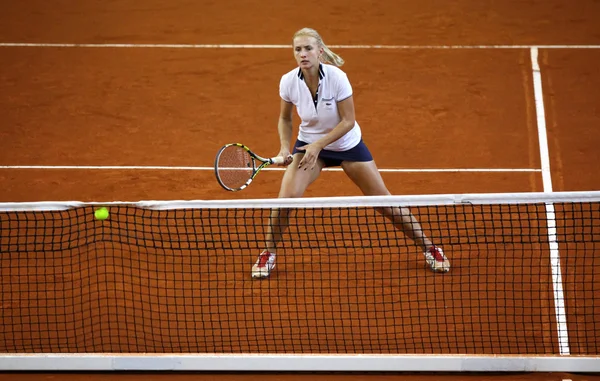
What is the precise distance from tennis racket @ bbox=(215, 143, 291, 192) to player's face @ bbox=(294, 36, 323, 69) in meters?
0.64

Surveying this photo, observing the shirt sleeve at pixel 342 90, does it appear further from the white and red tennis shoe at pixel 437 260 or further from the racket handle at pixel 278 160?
the white and red tennis shoe at pixel 437 260

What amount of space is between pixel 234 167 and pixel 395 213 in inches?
45.2

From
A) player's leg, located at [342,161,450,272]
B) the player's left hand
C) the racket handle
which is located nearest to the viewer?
the racket handle

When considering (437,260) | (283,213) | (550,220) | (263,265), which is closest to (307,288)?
(263,265)

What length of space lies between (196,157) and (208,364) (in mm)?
3282

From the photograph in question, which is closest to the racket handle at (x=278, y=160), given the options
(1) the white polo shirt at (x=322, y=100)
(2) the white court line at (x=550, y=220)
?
(1) the white polo shirt at (x=322, y=100)

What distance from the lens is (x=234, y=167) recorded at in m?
6.17

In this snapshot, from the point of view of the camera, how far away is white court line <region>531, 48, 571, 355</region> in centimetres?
587

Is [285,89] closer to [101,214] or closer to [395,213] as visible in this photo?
[395,213]

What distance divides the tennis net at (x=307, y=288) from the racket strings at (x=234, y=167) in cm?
20

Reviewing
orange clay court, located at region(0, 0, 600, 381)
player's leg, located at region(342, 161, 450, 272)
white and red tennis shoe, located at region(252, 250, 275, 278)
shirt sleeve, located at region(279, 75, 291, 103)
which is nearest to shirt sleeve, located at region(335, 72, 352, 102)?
shirt sleeve, located at region(279, 75, 291, 103)

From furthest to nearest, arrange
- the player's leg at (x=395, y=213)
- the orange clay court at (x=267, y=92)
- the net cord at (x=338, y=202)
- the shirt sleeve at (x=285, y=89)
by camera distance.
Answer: the orange clay court at (x=267, y=92)
the player's leg at (x=395, y=213)
the shirt sleeve at (x=285, y=89)
the net cord at (x=338, y=202)

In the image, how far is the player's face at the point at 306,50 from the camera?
604cm

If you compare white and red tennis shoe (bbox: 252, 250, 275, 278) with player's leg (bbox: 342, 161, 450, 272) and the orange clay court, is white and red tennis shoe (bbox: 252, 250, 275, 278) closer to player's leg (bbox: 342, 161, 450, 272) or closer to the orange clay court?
player's leg (bbox: 342, 161, 450, 272)
